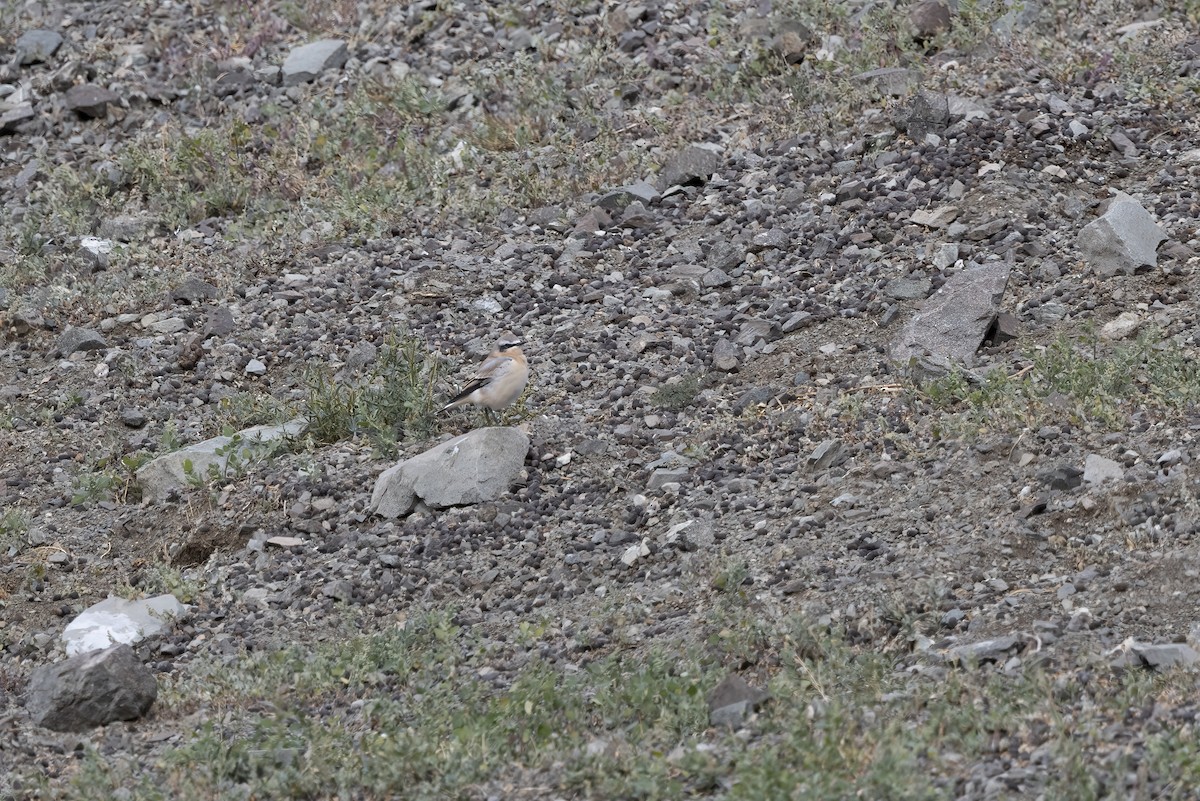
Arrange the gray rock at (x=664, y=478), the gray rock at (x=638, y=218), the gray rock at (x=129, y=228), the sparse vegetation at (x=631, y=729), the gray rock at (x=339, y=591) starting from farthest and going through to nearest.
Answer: the gray rock at (x=129, y=228) < the gray rock at (x=638, y=218) < the gray rock at (x=664, y=478) < the gray rock at (x=339, y=591) < the sparse vegetation at (x=631, y=729)

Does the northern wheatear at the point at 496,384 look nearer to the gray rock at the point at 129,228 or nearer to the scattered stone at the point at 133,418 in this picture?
Result: the scattered stone at the point at 133,418

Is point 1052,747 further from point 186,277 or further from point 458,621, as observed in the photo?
point 186,277

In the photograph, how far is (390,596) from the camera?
7.32 meters

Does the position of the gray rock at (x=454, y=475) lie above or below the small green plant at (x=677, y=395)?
above

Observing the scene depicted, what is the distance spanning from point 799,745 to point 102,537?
491 centimetres

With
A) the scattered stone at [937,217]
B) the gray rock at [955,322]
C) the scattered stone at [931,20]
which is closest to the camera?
the gray rock at [955,322]

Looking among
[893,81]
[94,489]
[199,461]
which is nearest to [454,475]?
[199,461]

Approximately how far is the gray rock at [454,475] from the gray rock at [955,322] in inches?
92.1

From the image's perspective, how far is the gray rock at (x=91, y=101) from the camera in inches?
545

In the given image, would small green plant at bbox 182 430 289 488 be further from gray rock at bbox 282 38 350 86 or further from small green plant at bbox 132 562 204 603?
gray rock at bbox 282 38 350 86

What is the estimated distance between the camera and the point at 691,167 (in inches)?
435

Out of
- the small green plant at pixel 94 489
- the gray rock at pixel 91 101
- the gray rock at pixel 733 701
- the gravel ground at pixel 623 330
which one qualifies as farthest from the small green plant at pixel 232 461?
the gray rock at pixel 91 101

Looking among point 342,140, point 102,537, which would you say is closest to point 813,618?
point 102,537

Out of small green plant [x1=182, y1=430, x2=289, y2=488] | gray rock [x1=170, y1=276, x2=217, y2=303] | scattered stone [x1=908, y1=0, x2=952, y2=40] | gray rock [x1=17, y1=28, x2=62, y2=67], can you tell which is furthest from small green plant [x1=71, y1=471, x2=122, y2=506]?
gray rock [x1=17, y1=28, x2=62, y2=67]
